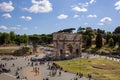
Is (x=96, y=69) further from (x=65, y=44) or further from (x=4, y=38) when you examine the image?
(x=4, y=38)

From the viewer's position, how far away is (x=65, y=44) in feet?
306

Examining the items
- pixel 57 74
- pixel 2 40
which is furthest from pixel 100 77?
pixel 2 40

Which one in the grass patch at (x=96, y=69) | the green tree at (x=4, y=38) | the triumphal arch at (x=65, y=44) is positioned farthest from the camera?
the green tree at (x=4, y=38)

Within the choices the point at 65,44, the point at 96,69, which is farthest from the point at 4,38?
the point at 96,69

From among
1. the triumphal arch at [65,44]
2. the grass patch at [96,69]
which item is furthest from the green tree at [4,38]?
the grass patch at [96,69]

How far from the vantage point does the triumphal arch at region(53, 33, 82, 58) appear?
92938 millimetres

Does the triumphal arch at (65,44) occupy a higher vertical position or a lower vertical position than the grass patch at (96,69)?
higher

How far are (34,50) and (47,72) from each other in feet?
188

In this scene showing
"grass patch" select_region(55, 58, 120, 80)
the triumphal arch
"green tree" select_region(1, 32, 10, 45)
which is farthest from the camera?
"green tree" select_region(1, 32, 10, 45)

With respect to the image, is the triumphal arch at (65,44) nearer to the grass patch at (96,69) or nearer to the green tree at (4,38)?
the grass patch at (96,69)

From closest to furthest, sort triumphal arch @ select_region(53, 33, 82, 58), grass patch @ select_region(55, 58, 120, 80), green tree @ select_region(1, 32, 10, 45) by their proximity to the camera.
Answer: grass patch @ select_region(55, 58, 120, 80)
triumphal arch @ select_region(53, 33, 82, 58)
green tree @ select_region(1, 32, 10, 45)

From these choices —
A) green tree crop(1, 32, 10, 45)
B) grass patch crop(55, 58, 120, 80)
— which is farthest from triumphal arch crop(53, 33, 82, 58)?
green tree crop(1, 32, 10, 45)

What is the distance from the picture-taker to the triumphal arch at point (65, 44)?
92.9 m

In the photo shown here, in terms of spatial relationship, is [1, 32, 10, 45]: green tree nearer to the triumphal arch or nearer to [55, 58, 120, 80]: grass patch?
the triumphal arch
